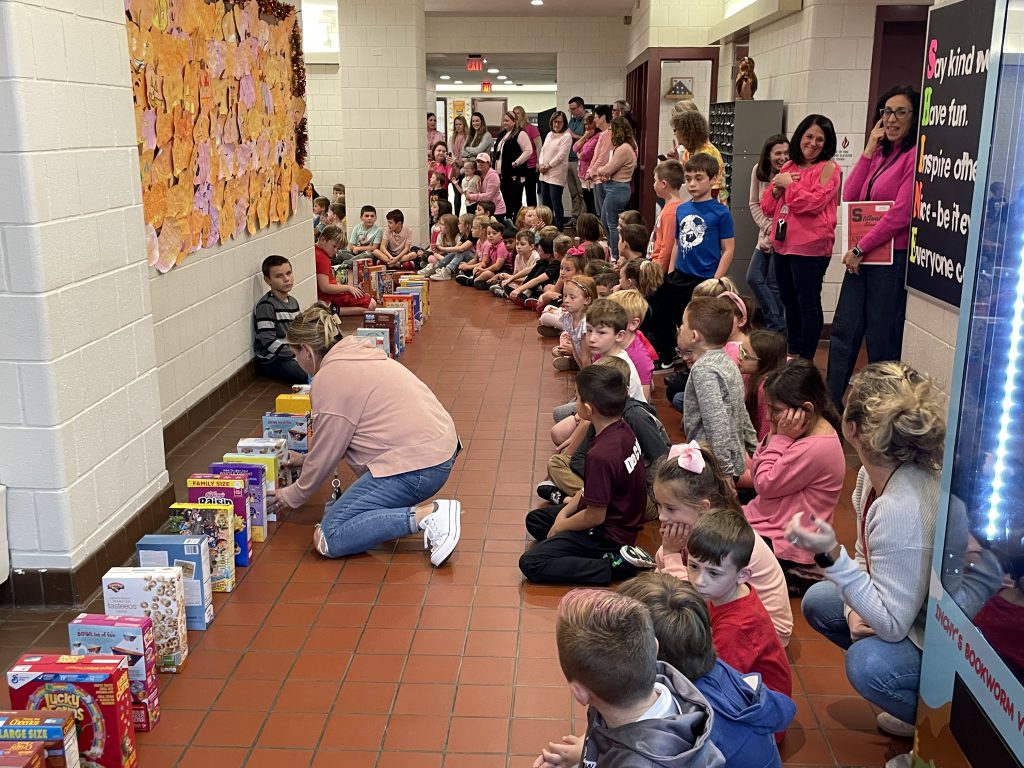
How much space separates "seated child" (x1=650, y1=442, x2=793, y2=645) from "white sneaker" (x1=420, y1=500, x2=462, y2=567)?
1190 mm

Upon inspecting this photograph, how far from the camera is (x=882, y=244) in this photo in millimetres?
5211

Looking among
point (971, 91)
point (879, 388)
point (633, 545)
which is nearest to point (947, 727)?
point (879, 388)

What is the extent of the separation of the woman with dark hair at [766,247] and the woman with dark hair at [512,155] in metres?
7.50

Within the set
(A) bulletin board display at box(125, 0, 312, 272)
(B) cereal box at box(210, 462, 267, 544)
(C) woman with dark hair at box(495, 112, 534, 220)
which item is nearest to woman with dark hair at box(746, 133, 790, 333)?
(A) bulletin board display at box(125, 0, 312, 272)

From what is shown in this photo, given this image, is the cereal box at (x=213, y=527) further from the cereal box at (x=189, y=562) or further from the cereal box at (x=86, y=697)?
the cereal box at (x=86, y=697)

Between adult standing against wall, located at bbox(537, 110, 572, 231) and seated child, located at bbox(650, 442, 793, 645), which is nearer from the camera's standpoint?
seated child, located at bbox(650, 442, 793, 645)

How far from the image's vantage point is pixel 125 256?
4105 millimetres

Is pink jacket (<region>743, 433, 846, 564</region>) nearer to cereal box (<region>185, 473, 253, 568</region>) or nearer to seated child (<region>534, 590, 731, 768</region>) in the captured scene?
seated child (<region>534, 590, 731, 768</region>)

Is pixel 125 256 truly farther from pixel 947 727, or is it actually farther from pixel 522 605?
pixel 947 727

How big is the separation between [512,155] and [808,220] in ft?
30.3

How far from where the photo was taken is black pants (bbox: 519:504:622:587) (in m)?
4.00

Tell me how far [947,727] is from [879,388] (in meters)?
0.92

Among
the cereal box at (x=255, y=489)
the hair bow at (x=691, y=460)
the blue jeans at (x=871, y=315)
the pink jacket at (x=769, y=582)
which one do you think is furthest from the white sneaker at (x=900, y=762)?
the blue jeans at (x=871, y=315)

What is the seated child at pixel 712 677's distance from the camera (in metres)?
2.33
